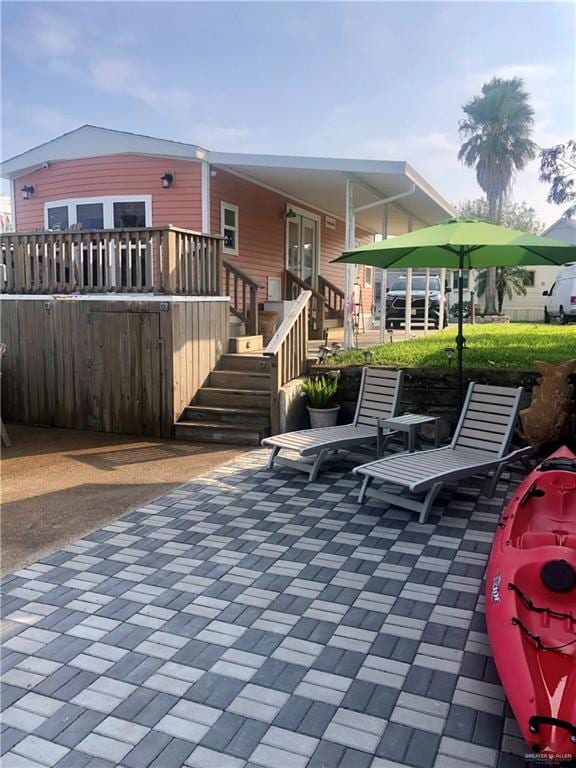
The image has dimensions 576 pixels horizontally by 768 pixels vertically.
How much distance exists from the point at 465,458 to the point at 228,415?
3241 millimetres

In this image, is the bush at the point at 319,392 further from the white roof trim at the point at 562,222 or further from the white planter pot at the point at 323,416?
the white roof trim at the point at 562,222

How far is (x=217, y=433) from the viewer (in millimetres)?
7355

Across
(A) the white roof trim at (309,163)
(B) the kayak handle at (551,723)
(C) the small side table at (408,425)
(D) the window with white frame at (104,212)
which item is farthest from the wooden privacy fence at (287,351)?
(B) the kayak handle at (551,723)

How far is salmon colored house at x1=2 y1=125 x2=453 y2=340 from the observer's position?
33.1 ft

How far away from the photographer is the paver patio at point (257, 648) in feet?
7.41

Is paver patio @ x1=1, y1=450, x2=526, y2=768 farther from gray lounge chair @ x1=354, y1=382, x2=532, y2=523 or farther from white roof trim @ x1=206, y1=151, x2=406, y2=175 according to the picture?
white roof trim @ x1=206, y1=151, x2=406, y2=175

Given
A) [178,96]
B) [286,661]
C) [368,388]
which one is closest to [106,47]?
[178,96]

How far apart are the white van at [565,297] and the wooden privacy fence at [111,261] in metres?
15.1

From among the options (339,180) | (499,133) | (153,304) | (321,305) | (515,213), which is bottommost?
(153,304)

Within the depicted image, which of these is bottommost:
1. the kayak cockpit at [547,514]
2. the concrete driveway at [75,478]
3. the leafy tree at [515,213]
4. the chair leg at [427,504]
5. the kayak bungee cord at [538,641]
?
the concrete driveway at [75,478]

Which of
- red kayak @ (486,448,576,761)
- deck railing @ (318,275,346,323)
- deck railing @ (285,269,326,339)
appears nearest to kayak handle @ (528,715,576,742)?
red kayak @ (486,448,576,761)

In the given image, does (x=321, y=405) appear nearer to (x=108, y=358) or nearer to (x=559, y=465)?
(x=108, y=358)

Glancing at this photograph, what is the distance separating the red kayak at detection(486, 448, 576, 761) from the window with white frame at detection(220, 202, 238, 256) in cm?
861

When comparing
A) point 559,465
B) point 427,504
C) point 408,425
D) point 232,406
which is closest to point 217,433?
point 232,406
